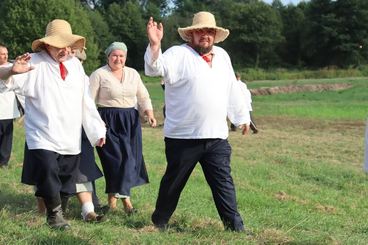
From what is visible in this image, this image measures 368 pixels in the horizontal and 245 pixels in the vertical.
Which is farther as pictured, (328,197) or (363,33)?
(363,33)

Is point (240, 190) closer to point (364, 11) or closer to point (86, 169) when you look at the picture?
point (86, 169)

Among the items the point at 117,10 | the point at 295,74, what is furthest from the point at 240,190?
the point at 117,10

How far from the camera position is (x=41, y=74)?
549 cm

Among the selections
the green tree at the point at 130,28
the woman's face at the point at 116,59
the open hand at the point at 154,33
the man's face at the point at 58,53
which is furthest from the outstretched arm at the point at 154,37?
the green tree at the point at 130,28

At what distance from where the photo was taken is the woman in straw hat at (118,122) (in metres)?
6.54

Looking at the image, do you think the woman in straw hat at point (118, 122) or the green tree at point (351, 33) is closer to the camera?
the woman in straw hat at point (118, 122)

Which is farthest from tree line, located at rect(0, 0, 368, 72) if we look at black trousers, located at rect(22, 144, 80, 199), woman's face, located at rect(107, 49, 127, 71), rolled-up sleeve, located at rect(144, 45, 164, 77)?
rolled-up sleeve, located at rect(144, 45, 164, 77)

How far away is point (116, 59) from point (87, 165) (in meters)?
1.19

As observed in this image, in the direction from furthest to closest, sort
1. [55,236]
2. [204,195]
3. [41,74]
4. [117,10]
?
[117,10] → [204,195] → [41,74] → [55,236]

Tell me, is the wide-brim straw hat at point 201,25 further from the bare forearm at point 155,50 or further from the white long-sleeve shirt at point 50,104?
the white long-sleeve shirt at point 50,104

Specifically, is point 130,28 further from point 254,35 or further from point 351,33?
point 351,33

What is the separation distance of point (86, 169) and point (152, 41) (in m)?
1.70

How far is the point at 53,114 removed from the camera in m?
5.47

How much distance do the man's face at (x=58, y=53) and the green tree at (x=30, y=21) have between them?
4573cm
